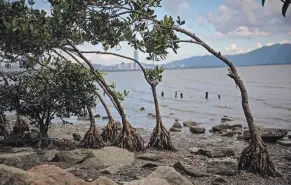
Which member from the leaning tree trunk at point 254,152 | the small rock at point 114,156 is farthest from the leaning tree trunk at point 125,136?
the leaning tree trunk at point 254,152

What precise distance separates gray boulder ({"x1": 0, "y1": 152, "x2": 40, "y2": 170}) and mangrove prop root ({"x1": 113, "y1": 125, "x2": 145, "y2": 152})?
3.70 m

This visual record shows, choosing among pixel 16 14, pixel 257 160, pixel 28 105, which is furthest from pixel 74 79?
pixel 257 160

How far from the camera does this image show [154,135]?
13164 mm

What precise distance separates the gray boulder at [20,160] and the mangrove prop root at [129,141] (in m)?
3.70

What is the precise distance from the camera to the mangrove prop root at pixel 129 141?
11836 mm

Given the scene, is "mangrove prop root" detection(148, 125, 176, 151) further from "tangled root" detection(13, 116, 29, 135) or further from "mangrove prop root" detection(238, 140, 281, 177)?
"tangled root" detection(13, 116, 29, 135)

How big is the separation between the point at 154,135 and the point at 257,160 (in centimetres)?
482

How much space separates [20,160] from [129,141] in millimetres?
4431

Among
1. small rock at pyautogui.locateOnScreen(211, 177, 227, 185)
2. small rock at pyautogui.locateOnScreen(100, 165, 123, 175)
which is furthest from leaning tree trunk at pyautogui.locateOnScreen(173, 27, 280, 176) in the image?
small rock at pyautogui.locateOnScreen(100, 165, 123, 175)

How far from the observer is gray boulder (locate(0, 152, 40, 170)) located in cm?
804

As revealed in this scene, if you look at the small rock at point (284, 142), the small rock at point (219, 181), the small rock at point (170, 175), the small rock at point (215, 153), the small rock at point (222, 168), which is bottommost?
the small rock at point (284, 142)

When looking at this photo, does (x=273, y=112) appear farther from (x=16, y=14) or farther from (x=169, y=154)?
(x=16, y=14)

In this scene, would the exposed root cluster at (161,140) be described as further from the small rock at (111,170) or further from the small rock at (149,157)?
the small rock at (111,170)

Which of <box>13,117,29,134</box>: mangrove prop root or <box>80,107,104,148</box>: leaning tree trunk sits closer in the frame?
<box>80,107,104,148</box>: leaning tree trunk
